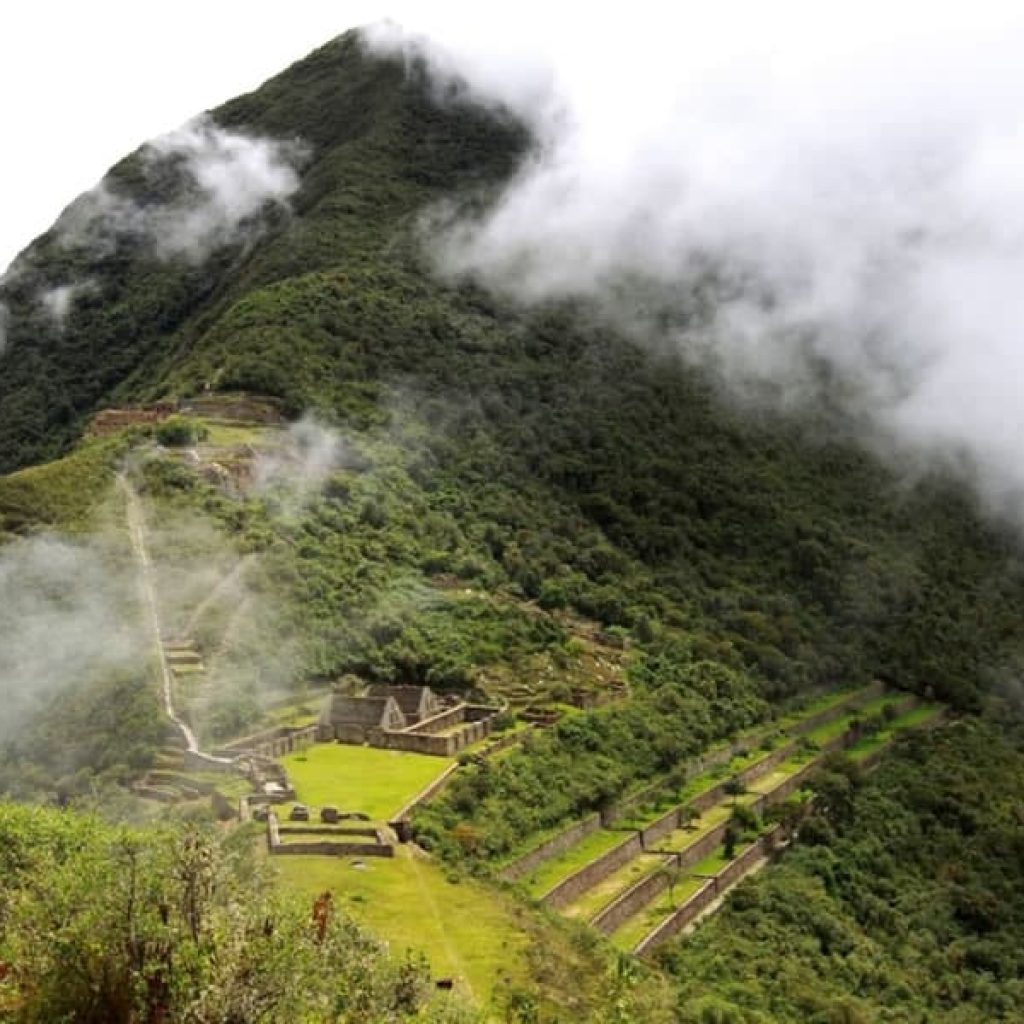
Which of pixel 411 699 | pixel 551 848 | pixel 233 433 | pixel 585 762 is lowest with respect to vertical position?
pixel 551 848

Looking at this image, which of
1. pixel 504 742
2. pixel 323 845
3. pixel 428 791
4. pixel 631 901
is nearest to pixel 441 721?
pixel 504 742

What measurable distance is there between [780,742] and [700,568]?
15306mm

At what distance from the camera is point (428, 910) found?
105ft

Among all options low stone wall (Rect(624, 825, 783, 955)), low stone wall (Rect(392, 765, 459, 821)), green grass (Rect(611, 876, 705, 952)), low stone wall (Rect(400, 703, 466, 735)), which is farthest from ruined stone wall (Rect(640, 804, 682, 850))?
low stone wall (Rect(392, 765, 459, 821))

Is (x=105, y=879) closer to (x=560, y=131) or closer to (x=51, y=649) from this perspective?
(x=51, y=649)

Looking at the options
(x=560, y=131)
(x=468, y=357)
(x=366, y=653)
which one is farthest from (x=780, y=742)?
(x=560, y=131)

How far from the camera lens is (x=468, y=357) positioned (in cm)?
8306

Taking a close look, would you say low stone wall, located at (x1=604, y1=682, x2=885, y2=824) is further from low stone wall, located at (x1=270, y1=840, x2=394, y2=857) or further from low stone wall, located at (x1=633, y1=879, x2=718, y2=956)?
low stone wall, located at (x1=270, y1=840, x2=394, y2=857)

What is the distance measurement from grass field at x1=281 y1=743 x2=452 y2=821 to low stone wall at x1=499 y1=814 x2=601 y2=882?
3.48 m

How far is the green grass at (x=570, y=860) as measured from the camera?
132 feet

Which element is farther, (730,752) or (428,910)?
(730,752)

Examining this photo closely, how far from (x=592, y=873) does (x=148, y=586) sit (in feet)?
57.3

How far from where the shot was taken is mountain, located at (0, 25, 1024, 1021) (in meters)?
47.8

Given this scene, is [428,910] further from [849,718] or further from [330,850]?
[849,718]
